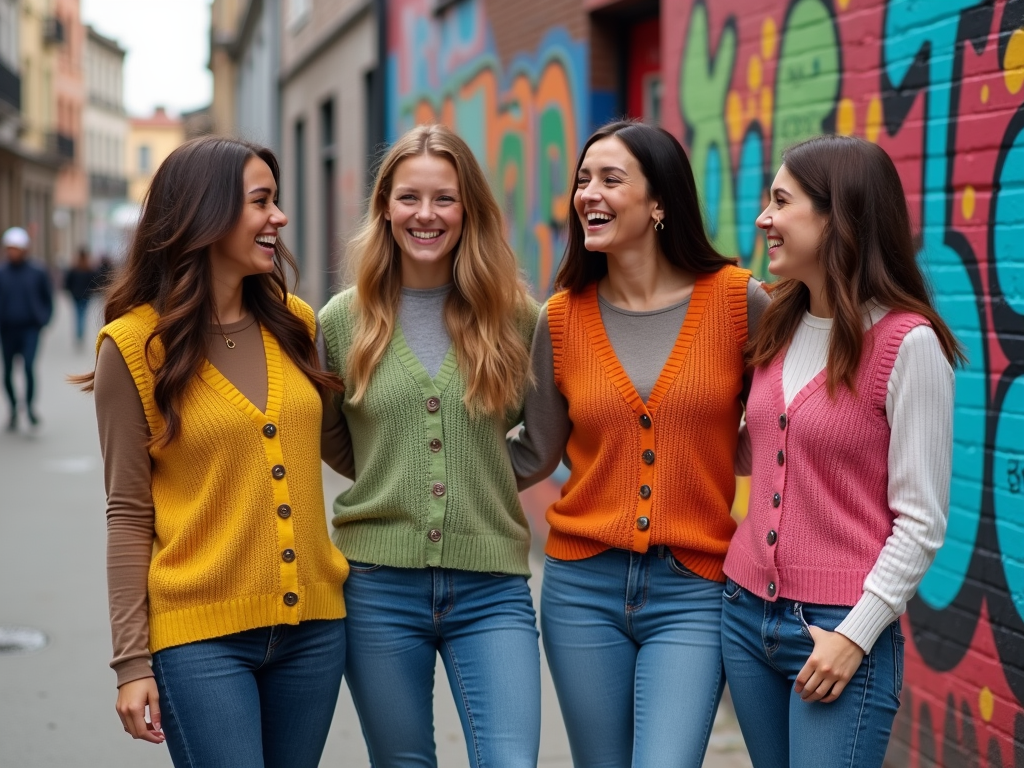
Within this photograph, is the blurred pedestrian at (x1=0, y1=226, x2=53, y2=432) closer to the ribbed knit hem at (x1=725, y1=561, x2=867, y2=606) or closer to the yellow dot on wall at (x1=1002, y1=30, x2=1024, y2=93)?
the yellow dot on wall at (x1=1002, y1=30, x2=1024, y2=93)

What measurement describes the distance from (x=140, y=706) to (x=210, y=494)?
48 cm

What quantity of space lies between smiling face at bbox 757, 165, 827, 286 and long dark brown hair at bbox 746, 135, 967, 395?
0.8 inches

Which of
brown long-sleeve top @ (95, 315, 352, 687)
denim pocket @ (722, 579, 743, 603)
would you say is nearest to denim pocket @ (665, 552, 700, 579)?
denim pocket @ (722, 579, 743, 603)

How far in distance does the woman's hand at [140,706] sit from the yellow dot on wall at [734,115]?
338 centimetres

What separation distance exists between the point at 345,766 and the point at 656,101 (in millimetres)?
3771

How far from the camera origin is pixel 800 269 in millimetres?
2672

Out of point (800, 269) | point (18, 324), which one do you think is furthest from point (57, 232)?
point (800, 269)

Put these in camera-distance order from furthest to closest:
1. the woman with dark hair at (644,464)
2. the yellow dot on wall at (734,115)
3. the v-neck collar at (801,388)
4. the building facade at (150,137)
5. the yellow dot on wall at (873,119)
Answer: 1. the building facade at (150,137)
2. the yellow dot on wall at (734,115)
3. the yellow dot on wall at (873,119)
4. the woman with dark hair at (644,464)
5. the v-neck collar at (801,388)

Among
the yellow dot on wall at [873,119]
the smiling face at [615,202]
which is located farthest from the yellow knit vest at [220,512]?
the yellow dot on wall at [873,119]

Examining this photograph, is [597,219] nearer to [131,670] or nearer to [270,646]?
[270,646]

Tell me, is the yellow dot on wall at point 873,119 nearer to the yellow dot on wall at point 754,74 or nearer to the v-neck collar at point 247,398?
the yellow dot on wall at point 754,74

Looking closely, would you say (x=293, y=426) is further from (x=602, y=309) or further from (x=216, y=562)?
(x=602, y=309)

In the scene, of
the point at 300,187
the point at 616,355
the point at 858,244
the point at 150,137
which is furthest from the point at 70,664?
the point at 150,137

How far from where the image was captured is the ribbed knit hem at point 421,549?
301 cm
